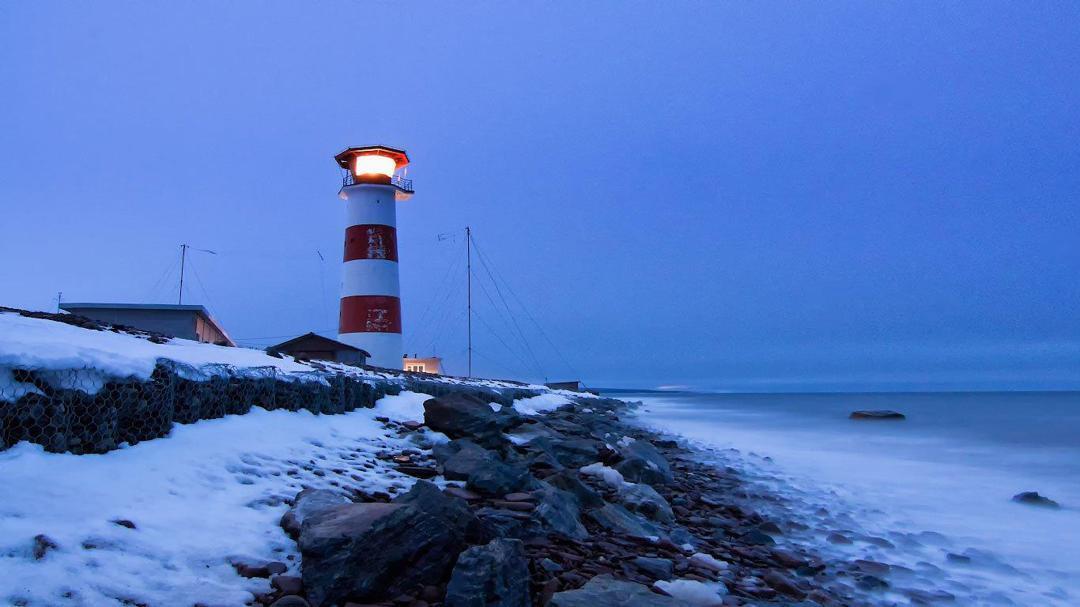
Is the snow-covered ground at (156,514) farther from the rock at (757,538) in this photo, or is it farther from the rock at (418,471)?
the rock at (757,538)

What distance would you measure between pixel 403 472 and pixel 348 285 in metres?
22.0

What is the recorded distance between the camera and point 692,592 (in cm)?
429

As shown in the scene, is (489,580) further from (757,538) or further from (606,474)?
(606,474)

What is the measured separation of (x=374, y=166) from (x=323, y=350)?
9018mm

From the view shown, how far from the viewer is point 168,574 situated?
3.38 m

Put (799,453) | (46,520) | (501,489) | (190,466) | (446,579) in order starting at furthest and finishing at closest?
(799,453) → (501,489) → (190,466) → (446,579) → (46,520)

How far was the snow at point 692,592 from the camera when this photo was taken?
4.21 metres

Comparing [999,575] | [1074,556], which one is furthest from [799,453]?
[999,575]

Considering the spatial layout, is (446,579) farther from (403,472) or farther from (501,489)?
(403,472)

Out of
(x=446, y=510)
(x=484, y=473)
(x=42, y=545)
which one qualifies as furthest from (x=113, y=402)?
(x=484, y=473)

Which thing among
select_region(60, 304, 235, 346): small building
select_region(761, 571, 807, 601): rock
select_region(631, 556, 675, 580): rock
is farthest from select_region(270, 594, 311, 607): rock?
select_region(60, 304, 235, 346): small building

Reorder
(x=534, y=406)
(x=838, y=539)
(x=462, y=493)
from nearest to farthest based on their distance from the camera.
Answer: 1. (x=462, y=493)
2. (x=838, y=539)
3. (x=534, y=406)

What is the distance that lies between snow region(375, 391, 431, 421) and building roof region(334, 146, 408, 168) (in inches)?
788

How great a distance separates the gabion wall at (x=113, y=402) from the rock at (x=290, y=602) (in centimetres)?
230
